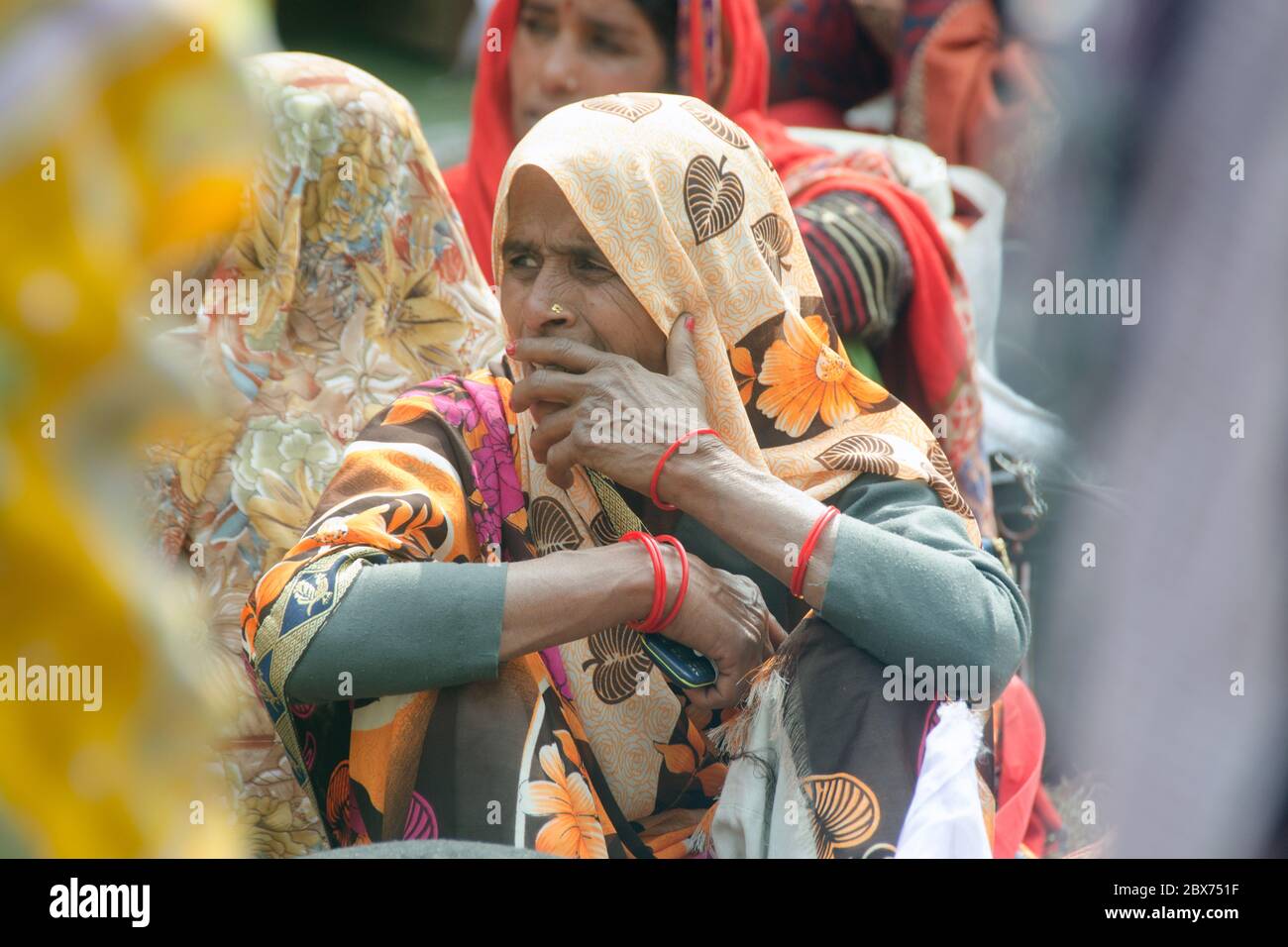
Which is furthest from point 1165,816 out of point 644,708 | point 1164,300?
point 644,708

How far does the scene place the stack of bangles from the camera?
6.40ft

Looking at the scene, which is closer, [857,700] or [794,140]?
[857,700]

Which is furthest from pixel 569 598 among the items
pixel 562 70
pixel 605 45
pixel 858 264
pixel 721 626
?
pixel 605 45

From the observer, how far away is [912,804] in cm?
187

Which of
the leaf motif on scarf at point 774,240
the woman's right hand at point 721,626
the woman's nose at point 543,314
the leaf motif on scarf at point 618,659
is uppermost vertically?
the leaf motif on scarf at point 774,240

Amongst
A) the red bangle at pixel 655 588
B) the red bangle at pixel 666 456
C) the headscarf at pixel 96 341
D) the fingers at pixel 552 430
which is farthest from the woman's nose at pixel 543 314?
the headscarf at pixel 96 341

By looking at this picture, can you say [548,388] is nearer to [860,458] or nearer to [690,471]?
[690,471]

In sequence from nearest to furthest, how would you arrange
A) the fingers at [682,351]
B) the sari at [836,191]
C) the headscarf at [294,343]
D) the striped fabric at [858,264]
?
the fingers at [682,351] → the headscarf at [294,343] → the striped fabric at [858,264] → the sari at [836,191]

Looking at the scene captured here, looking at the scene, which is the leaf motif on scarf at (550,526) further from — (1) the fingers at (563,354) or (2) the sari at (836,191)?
(2) the sari at (836,191)

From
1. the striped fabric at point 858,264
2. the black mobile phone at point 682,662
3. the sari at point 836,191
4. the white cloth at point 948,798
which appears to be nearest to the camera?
the white cloth at point 948,798

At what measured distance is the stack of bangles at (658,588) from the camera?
195 cm

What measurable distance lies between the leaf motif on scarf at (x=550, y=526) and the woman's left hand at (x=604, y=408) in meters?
0.06
